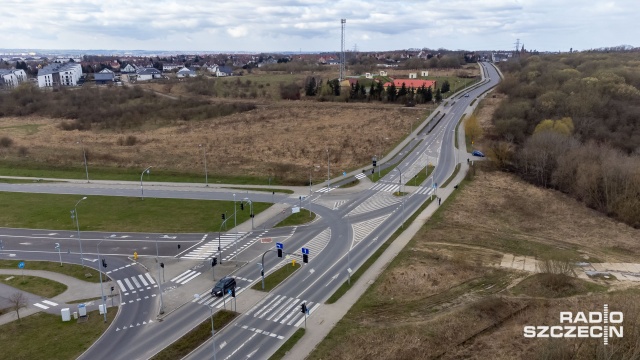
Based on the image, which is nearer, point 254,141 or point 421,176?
point 421,176

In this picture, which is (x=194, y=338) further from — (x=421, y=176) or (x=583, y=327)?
(x=421, y=176)

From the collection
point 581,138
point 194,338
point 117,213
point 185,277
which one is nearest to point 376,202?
point 185,277

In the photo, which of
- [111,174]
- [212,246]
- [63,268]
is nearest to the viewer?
[63,268]

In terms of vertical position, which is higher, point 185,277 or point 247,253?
point 247,253

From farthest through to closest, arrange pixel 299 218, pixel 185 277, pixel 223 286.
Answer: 1. pixel 299 218
2. pixel 185 277
3. pixel 223 286

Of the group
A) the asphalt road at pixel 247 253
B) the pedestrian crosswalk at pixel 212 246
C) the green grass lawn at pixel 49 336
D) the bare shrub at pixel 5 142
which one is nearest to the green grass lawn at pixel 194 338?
the asphalt road at pixel 247 253

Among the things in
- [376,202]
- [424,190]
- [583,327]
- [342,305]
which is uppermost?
[424,190]
